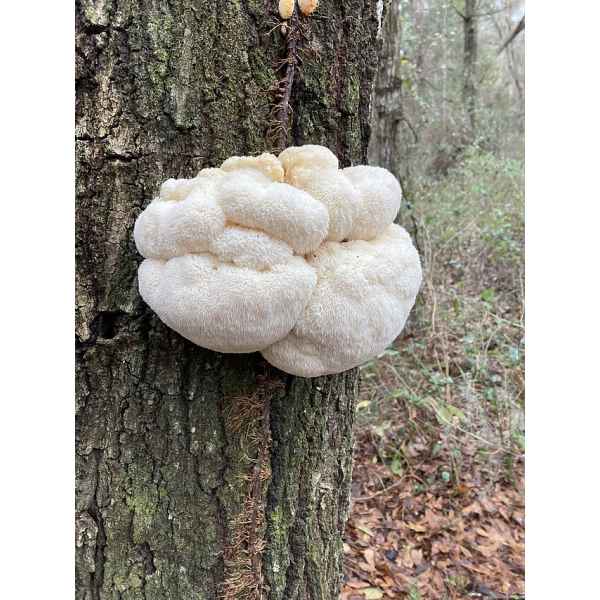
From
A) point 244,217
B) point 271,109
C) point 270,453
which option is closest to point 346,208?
point 244,217

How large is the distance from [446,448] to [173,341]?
2444 millimetres

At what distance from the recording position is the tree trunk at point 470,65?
720 cm

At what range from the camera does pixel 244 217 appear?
0.78 metres

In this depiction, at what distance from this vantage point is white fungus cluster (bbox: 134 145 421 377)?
0.77 metres

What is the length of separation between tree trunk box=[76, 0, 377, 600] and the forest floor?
156 centimetres

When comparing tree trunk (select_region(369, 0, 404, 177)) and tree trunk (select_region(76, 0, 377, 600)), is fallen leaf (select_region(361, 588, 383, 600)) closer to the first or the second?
tree trunk (select_region(76, 0, 377, 600))

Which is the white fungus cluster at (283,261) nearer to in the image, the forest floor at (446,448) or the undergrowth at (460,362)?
the forest floor at (446,448)

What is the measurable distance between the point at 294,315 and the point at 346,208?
22 centimetres

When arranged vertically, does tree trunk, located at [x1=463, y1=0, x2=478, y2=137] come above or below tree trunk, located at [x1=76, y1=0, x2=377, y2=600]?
above

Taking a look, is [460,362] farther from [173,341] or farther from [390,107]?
→ [173,341]

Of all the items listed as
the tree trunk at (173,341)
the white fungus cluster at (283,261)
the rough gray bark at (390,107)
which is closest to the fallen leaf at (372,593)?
the tree trunk at (173,341)

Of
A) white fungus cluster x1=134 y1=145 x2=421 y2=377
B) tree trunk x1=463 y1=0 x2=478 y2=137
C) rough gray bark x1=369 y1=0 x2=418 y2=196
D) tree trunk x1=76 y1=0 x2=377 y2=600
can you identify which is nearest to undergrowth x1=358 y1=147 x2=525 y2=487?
rough gray bark x1=369 y1=0 x2=418 y2=196

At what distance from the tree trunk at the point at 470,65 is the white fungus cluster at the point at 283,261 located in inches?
282

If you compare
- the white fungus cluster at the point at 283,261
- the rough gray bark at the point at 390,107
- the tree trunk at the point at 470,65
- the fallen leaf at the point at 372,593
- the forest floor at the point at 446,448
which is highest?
the tree trunk at the point at 470,65
